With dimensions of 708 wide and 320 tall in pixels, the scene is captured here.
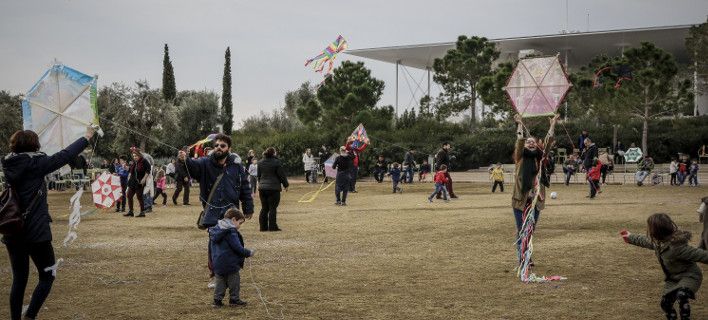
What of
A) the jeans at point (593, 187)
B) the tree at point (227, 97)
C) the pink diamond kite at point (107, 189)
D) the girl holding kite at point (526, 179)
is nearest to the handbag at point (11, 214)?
the girl holding kite at point (526, 179)

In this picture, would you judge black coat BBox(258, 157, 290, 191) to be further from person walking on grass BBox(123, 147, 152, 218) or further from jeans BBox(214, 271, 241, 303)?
jeans BBox(214, 271, 241, 303)

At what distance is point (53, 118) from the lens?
37.9 feet

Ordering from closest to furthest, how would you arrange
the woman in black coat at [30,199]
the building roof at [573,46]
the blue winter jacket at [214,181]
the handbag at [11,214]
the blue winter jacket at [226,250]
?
1. the handbag at [11,214]
2. the woman in black coat at [30,199]
3. the blue winter jacket at [226,250]
4. the blue winter jacket at [214,181]
5. the building roof at [573,46]

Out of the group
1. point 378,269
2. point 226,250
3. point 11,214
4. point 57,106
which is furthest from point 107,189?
point 11,214

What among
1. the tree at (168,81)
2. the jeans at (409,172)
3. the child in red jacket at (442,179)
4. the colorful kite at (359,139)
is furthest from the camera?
the tree at (168,81)

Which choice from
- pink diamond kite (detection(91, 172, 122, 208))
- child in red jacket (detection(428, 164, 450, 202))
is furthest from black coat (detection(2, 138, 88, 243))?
child in red jacket (detection(428, 164, 450, 202))

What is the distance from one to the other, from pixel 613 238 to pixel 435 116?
41.7m

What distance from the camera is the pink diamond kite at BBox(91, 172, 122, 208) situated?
20531mm

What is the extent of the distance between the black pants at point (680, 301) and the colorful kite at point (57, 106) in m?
8.58

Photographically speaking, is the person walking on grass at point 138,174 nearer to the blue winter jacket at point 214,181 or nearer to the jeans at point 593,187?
the blue winter jacket at point 214,181

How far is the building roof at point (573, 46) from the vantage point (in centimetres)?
5020

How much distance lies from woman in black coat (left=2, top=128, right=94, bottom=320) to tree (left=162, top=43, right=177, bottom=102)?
172ft

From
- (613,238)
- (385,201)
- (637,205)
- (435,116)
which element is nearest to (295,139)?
(435,116)

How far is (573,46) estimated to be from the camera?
2152 inches
